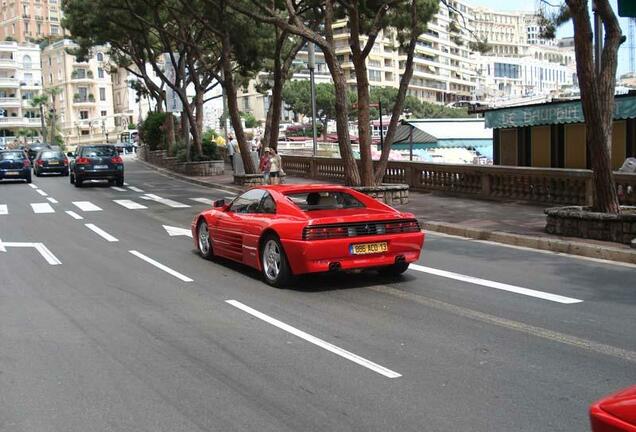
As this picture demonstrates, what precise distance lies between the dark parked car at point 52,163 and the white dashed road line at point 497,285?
30416mm

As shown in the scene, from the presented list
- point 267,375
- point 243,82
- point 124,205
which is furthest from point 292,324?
point 243,82

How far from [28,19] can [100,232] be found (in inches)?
6220

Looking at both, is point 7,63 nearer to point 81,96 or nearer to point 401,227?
point 81,96

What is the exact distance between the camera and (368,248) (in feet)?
30.3

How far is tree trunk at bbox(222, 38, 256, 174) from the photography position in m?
25.6

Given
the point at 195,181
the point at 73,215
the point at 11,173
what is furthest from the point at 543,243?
the point at 11,173

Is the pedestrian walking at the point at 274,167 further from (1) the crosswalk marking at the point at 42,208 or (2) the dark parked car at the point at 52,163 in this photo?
(2) the dark parked car at the point at 52,163

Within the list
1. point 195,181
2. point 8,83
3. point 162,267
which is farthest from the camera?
point 8,83

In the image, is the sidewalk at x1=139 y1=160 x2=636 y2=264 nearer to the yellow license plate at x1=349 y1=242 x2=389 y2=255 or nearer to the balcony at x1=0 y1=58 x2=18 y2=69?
the yellow license plate at x1=349 y1=242 x2=389 y2=255

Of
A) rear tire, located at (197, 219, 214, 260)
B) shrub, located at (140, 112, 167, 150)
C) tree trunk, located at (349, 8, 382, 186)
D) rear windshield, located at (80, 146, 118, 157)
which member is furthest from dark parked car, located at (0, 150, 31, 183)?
rear tire, located at (197, 219, 214, 260)

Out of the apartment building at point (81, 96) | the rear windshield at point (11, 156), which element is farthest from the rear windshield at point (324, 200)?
the apartment building at point (81, 96)

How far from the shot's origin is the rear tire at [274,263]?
9227mm

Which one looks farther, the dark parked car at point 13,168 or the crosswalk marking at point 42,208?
the dark parked car at point 13,168

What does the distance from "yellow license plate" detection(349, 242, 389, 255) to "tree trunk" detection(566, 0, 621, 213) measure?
5.08 metres
